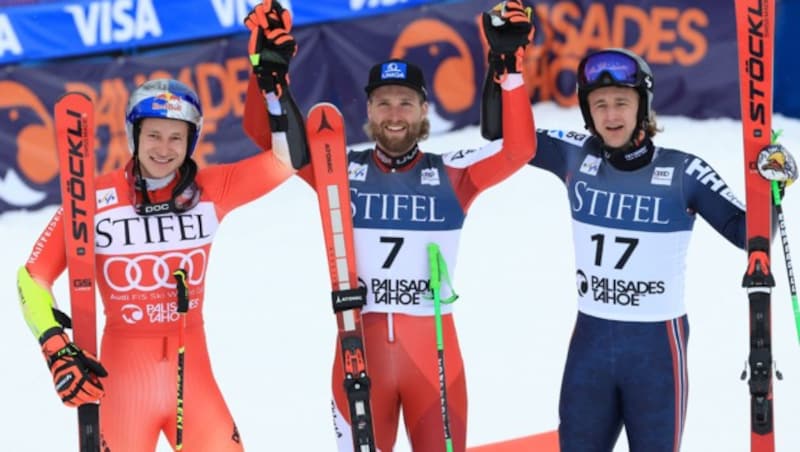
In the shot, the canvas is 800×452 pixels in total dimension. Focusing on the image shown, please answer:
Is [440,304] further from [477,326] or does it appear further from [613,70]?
[477,326]

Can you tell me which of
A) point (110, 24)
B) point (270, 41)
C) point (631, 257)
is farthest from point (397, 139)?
point (110, 24)

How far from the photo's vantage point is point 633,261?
4.97 metres

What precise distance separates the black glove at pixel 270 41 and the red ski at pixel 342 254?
0.26 m

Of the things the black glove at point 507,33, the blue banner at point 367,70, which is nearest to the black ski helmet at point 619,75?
the black glove at point 507,33

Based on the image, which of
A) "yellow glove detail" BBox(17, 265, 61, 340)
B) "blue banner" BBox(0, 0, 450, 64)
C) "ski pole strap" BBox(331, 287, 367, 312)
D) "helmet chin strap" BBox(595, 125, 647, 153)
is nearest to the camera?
"yellow glove detail" BBox(17, 265, 61, 340)

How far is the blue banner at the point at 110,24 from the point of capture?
10828 millimetres

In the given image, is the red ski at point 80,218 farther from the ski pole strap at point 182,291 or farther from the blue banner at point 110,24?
the blue banner at point 110,24

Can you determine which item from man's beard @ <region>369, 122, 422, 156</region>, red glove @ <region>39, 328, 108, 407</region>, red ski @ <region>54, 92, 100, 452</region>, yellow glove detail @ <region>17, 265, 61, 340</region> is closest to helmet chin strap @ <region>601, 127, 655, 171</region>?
man's beard @ <region>369, 122, 422, 156</region>

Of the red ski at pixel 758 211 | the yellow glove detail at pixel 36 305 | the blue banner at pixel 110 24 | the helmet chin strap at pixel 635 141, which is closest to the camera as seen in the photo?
the yellow glove detail at pixel 36 305

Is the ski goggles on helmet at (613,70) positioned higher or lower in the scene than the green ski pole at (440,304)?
higher

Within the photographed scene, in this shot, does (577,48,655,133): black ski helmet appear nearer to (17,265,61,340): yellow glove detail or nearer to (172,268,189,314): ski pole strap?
(172,268,189,314): ski pole strap

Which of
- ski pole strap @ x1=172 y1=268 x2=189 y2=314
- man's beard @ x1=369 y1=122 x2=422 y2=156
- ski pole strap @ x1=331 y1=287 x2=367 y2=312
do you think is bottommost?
ski pole strap @ x1=331 y1=287 x2=367 y2=312

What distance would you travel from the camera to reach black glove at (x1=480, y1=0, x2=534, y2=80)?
15.7ft

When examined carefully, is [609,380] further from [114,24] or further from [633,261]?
[114,24]
